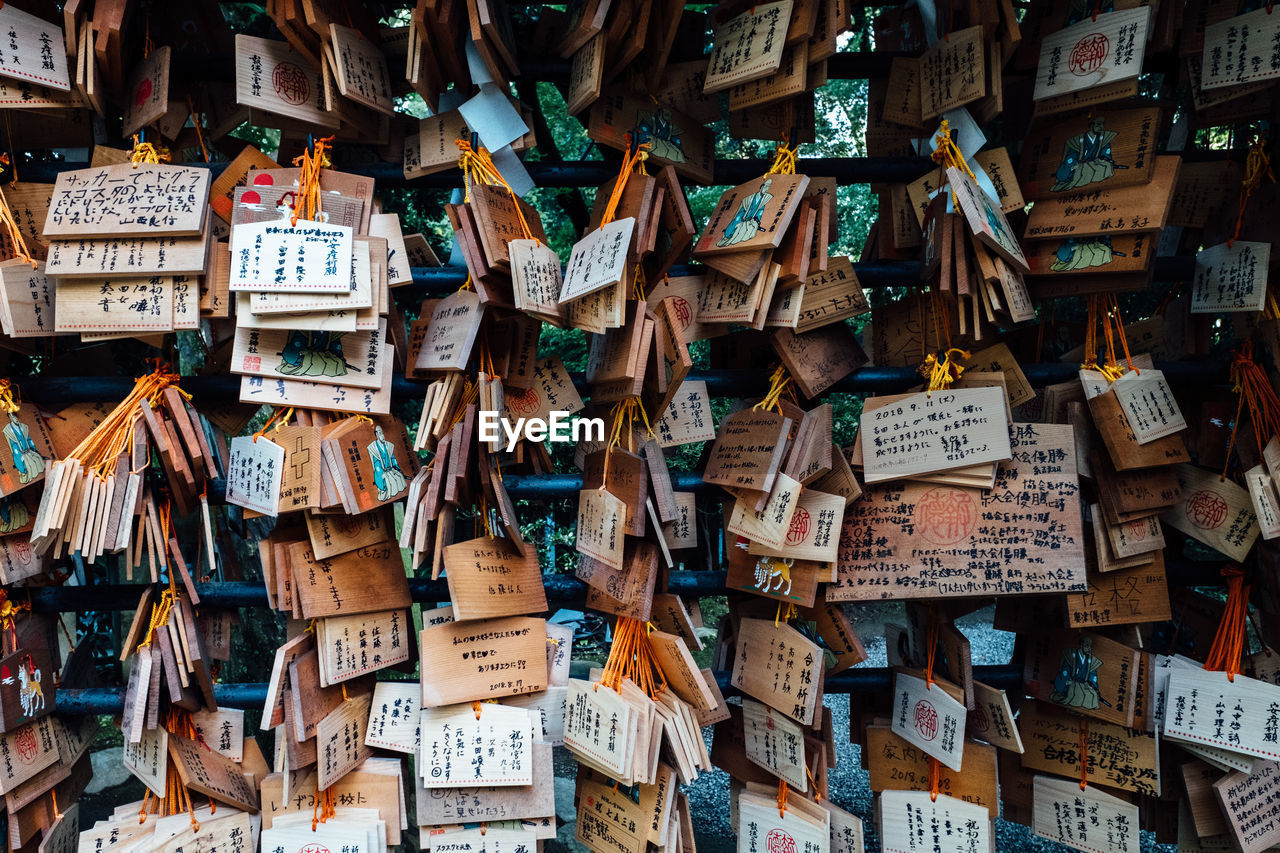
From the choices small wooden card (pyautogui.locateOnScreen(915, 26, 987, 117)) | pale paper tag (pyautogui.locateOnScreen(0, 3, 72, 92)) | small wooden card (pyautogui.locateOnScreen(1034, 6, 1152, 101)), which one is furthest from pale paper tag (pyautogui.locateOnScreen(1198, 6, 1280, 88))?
pale paper tag (pyautogui.locateOnScreen(0, 3, 72, 92))

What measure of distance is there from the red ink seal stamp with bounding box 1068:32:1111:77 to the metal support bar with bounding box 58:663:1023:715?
1.13 meters

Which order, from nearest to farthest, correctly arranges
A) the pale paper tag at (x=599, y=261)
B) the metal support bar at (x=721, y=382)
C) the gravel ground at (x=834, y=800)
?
the pale paper tag at (x=599, y=261)
the metal support bar at (x=721, y=382)
the gravel ground at (x=834, y=800)

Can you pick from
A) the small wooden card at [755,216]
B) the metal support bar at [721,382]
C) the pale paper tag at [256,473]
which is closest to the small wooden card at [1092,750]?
the metal support bar at [721,382]

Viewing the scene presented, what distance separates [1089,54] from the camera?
1.49 m

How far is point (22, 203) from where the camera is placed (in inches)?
59.5

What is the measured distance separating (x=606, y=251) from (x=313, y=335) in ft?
1.71

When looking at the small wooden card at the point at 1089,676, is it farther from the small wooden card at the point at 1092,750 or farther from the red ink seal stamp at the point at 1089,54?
the red ink seal stamp at the point at 1089,54

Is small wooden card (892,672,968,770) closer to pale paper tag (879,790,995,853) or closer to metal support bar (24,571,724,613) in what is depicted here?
pale paper tag (879,790,995,853)

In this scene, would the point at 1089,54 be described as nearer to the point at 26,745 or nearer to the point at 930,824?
the point at 930,824

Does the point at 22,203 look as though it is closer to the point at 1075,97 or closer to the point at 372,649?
the point at 372,649

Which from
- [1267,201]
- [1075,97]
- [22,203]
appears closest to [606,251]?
[1075,97]

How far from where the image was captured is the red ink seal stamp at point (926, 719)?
62.4 inches

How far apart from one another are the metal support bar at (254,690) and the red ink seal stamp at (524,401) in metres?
0.64

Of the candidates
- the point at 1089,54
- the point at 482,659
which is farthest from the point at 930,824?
the point at 1089,54
